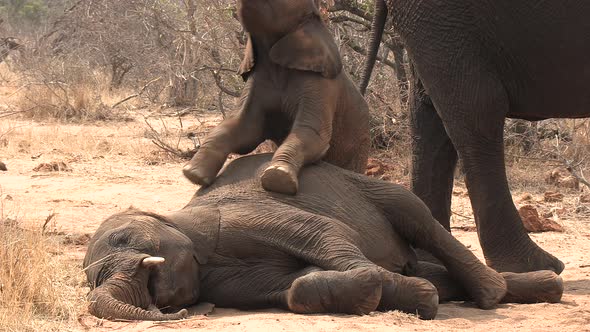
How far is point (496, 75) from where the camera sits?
5.73 metres

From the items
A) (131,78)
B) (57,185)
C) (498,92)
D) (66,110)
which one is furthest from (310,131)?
(131,78)

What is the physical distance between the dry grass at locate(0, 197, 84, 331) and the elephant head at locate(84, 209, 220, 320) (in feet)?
0.67

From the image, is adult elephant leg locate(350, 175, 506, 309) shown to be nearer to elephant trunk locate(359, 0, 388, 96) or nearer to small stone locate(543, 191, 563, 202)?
elephant trunk locate(359, 0, 388, 96)

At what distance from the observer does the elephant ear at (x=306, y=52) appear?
519 centimetres

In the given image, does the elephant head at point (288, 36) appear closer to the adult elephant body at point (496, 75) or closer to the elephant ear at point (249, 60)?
the elephant ear at point (249, 60)

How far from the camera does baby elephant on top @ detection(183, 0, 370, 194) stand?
16.7 ft

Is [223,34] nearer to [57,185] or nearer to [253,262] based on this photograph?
[57,185]

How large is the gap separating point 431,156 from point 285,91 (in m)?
1.47

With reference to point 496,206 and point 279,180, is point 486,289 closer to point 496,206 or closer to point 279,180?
point 496,206

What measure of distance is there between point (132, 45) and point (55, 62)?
4.25 ft

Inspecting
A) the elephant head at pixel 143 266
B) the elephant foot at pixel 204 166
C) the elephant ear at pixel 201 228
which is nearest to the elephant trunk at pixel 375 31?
the elephant foot at pixel 204 166

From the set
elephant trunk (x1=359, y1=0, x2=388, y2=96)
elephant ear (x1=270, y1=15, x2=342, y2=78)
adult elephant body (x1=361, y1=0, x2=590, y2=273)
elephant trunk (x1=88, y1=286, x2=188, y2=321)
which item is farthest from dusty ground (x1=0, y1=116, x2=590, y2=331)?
elephant trunk (x1=359, y1=0, x2=388, y2=96)

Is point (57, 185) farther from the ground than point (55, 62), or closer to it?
closer to it

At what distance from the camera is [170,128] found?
13156 millimetres
